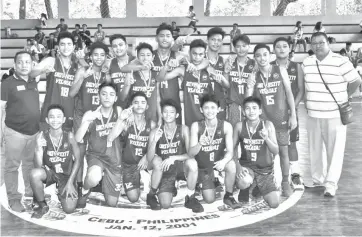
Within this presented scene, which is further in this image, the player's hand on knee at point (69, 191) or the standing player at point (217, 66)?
the standing player at point (217, 66)

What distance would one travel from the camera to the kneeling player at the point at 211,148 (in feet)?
13.8

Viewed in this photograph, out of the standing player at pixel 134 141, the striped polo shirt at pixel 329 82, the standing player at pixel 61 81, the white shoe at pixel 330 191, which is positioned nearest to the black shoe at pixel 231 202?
the standing player at pixel 134 141

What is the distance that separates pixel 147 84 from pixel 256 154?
1.39 metres

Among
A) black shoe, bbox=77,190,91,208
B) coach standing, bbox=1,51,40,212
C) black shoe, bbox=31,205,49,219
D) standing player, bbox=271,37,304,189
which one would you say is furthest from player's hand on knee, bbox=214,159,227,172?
coach standing, bbox=1,51,40,212

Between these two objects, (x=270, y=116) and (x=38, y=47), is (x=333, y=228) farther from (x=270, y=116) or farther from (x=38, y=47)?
(x=38, y=47)

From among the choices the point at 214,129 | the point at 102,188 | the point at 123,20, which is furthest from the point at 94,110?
the point at 123,20

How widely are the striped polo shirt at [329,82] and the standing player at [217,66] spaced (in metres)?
0.89

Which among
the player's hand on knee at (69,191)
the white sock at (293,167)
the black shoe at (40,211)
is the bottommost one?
the black shoe at (40,211)

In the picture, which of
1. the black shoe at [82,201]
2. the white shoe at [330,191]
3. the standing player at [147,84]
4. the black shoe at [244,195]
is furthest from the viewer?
the standing player at [147,84]

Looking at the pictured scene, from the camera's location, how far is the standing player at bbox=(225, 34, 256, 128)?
4719mm

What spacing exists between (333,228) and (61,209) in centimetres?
245

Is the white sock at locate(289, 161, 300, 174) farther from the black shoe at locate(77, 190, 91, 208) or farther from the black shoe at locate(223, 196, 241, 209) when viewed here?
the black shoe at locate(77, 190, 91, 208)

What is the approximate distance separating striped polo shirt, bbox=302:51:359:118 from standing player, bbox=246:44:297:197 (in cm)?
26

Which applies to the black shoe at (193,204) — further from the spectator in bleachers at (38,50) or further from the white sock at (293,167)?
the spectator in bleachers at (38,50)
